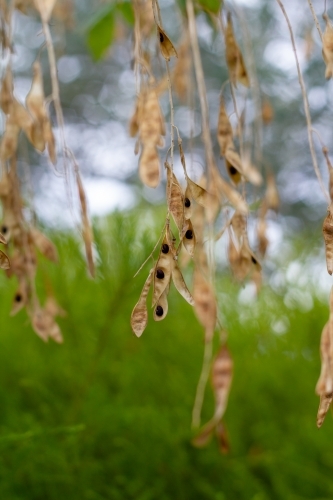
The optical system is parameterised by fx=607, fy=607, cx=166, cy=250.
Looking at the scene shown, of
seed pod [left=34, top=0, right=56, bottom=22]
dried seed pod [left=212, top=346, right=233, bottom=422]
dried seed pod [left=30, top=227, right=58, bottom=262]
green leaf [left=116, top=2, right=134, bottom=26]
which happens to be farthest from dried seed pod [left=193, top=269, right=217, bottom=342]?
green leaf [left=116, top=2, right=134, bottom=26]

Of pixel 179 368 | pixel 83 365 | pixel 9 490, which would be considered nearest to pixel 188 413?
pixel 179 368

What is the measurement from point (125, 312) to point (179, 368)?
0.14 metres

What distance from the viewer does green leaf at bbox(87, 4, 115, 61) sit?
0.80 metres

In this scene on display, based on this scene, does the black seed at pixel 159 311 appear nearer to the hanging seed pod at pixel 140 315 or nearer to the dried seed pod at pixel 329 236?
the hanging seed pod at pixel 140 315

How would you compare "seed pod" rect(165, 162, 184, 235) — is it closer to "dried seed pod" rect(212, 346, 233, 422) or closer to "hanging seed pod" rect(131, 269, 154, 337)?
"hanging seed pod" rect(131, 269, 154, 337)

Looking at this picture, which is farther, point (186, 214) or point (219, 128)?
point (219, 128)

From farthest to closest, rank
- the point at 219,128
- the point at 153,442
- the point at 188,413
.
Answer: the point at 188,413 → the point at 153,442 → the point at 219,128

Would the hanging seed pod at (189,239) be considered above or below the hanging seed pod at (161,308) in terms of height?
above

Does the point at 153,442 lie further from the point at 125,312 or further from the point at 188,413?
the point at 125,312

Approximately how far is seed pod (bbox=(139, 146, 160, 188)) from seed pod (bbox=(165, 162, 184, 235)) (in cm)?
8

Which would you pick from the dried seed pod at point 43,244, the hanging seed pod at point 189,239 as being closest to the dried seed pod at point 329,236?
the hanging seed pod at point 189,239

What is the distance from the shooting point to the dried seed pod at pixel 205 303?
505 millimetres

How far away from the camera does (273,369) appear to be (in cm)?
110

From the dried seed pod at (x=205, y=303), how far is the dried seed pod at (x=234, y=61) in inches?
7.5
